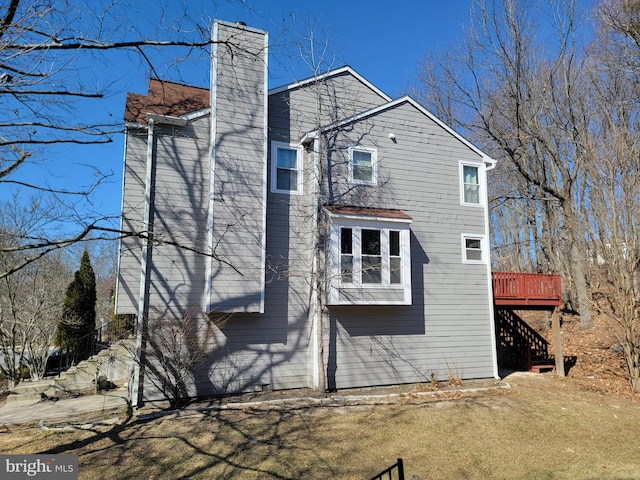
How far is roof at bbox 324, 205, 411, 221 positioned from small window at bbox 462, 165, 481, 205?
2582 mm

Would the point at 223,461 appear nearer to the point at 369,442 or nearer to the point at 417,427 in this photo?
the point at 369,442

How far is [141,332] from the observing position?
8352mm

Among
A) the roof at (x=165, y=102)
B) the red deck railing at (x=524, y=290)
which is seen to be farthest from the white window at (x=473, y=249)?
the roof at (x=165, y=102)

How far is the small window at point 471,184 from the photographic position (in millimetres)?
12086

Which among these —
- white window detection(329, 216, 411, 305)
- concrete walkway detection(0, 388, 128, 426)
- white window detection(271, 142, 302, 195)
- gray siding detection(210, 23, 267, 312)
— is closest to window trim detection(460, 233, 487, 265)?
white window detection(329, 216, 411, 305)

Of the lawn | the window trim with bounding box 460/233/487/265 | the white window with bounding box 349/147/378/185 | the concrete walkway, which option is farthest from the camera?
the window trim with bounding box 460/233/487/265

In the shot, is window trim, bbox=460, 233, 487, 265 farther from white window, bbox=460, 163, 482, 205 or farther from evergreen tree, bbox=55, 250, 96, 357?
evergreen tree, bbox=55, 250, 96, 357

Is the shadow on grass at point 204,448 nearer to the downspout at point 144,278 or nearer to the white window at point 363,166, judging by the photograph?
the downspout at point 144,278

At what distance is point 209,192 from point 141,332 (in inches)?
132

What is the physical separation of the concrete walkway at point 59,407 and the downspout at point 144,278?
461mm

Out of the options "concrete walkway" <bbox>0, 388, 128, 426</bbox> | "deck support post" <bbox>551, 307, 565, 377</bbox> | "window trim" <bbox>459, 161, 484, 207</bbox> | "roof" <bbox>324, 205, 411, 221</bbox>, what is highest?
"window trim" <bbox>459, 161, 484, 207</bbox>

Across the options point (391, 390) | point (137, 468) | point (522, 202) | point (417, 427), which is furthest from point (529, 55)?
point (137, 468)

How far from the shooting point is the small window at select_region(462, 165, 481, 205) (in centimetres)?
1209

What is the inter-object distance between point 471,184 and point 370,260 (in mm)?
4454
